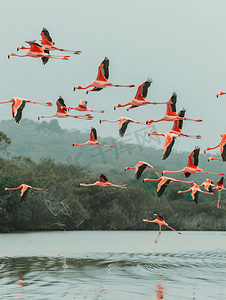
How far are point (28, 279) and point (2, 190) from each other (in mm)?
30446

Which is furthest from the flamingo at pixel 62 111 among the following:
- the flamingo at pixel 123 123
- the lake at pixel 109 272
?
the lake at pixel 109 272

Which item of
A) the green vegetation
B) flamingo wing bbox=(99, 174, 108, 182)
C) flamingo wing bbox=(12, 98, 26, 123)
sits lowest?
the green vegetation

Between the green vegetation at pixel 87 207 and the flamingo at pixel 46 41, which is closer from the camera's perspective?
the flamingo at pixel 46 41

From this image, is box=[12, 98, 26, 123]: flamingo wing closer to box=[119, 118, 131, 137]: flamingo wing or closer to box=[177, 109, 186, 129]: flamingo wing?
box=[119, 118, 131, 137]: flamingo wing

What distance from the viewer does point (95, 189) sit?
70.1 m

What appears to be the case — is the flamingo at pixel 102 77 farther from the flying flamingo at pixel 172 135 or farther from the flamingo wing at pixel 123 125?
the flying flamingo at pixel 172 135

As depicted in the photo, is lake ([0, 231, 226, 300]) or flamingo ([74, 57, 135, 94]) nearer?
flamingo ([74, 57, 135, 94])

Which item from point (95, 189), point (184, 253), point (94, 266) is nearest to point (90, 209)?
point (95, 189)

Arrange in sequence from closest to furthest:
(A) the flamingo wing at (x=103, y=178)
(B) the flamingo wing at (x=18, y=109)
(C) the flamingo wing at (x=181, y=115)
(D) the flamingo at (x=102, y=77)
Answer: (B) the flamingo wing at (x=18, y=109), (D) the flamingo at (x=102, y=77), (C) the flamingo wing at (x=181, y=115), (A) the flamingo wing at (x=103, y=178)

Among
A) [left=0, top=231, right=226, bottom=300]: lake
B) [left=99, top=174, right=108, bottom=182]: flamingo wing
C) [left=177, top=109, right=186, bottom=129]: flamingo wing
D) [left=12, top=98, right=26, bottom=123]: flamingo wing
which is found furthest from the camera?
[left=99, top=174, right=108, bottom=182]: flamingo wing

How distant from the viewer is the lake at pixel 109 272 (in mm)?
21703

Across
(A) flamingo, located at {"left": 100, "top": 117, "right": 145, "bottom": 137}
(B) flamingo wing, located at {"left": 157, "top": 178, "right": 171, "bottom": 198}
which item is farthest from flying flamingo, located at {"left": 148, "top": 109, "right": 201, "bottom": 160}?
(B) flamingo wing, located at {"left": 157, "top": 178, "right": 171, "bottom": 198}

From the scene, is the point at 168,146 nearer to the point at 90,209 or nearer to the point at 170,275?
the point at 170,275

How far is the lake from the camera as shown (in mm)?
21703
